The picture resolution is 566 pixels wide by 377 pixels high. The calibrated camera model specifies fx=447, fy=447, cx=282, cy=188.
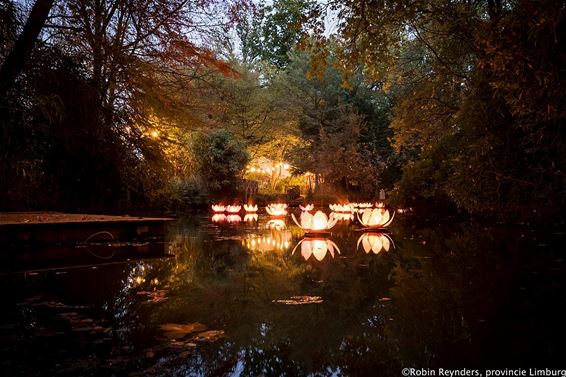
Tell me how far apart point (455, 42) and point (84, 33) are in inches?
469

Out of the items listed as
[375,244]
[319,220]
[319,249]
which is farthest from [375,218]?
[319,249]

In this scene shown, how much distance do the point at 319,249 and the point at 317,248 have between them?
0.48ft

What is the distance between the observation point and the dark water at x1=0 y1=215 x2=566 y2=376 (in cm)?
269

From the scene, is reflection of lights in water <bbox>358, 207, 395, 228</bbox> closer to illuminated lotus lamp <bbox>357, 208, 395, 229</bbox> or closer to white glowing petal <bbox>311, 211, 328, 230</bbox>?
illuminated lotus lamp <bbox>357, 208, 395, 229</bbox>

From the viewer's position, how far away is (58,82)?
8.41 metres

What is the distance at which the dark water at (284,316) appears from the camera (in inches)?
106

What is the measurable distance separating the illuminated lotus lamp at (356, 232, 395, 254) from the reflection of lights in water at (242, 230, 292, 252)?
4.85ft

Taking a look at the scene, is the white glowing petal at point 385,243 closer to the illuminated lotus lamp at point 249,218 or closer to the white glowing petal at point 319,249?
the white glowing petal at point 319,249

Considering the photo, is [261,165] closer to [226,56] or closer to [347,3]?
[226,56]

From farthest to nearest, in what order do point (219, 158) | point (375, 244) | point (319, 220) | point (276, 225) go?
1. point (219, 158)
2. point (276, 225)
3. point (319, 220)
4. point (375, 244)

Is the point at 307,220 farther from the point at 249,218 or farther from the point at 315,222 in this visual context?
the point at 249,218

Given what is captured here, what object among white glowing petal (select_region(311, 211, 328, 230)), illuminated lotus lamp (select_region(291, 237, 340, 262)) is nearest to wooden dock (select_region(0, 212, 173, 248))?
illuminated lotus lamp (select_region(291, 237, 340, 262))

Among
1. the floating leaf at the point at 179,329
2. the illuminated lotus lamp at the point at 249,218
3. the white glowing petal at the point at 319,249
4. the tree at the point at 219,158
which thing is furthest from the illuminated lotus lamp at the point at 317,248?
the tree at the point at 219,158

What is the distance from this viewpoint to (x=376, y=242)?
9.07 metres
